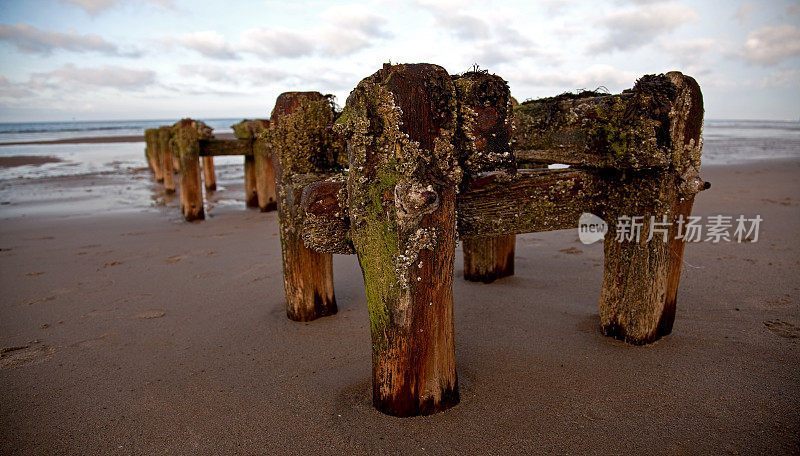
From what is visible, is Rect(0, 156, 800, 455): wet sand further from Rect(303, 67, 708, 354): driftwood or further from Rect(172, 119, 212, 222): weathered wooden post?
Rect(172, 119, 212, 222): weathered wooden post

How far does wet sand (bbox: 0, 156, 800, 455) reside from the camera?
7.43 feet

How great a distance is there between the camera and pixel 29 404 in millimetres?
2639

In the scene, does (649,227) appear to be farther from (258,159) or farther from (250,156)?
(250,156)

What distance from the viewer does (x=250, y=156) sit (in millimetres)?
8859

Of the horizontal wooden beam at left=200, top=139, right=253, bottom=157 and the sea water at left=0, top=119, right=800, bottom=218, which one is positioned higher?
the horizontal wooden beam at left=200, top=139, right=253, bottom=157

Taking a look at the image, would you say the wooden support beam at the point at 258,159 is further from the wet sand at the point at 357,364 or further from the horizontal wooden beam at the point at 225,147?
the wet sand at the point at 357,364

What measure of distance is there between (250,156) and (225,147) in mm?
486

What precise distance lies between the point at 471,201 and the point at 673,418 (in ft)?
5.09

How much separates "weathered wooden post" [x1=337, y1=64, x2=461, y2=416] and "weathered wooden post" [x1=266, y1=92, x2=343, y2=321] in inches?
40.2

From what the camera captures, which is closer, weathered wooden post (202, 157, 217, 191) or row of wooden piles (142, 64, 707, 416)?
row of wooden piles (142, 64, 707, 416)

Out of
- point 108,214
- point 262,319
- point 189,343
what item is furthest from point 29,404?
point 108,214

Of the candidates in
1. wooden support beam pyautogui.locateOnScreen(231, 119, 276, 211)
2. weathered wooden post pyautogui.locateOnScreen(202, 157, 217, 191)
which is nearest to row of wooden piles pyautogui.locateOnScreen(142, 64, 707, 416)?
wooden support beam pyautogui.locateOnScreen(231, 119, 276, 211)

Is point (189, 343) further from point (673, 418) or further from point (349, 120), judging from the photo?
point (673, 418)

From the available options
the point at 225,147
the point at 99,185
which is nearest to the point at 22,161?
the point at 99,185
